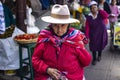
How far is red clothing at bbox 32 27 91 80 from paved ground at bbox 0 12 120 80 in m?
3.47

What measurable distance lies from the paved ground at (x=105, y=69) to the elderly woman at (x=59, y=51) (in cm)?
348

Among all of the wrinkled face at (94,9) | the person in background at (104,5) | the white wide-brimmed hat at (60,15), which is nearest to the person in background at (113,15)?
the person in background at (104,5)

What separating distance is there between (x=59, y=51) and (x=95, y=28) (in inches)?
186

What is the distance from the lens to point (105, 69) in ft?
25.6

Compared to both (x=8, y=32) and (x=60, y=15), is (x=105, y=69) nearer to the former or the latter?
(x=8, y=32)

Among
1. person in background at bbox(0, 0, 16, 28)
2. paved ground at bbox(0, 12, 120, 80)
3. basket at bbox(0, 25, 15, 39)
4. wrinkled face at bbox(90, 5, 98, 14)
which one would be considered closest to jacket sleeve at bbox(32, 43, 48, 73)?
basket at bbox(0, 25, 15, 39)

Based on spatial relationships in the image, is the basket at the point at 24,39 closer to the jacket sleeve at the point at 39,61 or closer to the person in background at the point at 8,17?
the person in background at the point at 8,17

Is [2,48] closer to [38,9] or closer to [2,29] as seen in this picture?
[2,29]

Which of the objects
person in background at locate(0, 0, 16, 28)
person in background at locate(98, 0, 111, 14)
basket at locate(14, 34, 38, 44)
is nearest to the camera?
basket at locate(14, 34, 38, 44)

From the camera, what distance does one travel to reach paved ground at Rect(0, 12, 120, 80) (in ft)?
23.6

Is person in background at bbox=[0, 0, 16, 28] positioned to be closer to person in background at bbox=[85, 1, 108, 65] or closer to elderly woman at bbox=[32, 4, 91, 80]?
person in background at bbox=[85, 1, 108, 65]

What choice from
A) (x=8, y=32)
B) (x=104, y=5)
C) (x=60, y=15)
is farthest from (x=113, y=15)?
(x=60, y=15)

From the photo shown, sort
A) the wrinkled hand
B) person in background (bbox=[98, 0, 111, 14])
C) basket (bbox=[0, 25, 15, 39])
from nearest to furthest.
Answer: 1. the wrinkled hand
2. basket (bbox=[0, 25, 15, 39])
3. person in background (bbox=[98, 0, 111, 14])

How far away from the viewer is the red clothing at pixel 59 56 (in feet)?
11.0
